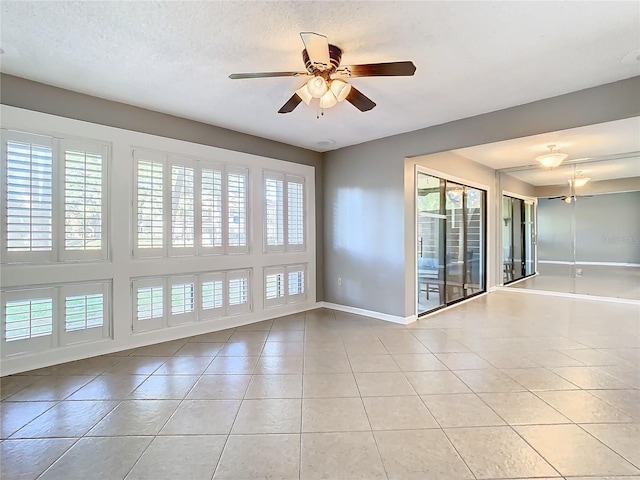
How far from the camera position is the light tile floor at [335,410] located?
5.65 feet

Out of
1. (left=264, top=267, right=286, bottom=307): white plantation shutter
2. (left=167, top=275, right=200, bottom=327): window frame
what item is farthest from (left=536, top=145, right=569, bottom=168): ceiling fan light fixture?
(left=167, top=275, right=200, bottom=327): window frame

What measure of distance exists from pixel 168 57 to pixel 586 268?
1083cm

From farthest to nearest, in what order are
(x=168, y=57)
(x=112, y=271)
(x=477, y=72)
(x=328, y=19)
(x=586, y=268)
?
(x=586, y=268) → (x=112, y=271) → (x=477, y=72) → (x=168, y=57) → (x=328, y=19)

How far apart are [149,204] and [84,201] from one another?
60cm

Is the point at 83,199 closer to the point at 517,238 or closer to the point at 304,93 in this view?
the point at 304,93

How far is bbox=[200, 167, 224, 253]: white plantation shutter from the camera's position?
4.03 meters

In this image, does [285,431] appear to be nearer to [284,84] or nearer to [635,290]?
[284,84]

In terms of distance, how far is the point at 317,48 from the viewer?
194 cm

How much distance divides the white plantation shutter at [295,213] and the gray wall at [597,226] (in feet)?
23.3

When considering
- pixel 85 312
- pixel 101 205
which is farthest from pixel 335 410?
pixel 101 205

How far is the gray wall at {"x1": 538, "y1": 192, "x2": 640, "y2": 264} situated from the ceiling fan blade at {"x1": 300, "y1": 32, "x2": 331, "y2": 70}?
8428 mm

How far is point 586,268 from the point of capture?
8.62 meters

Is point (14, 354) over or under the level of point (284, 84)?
under

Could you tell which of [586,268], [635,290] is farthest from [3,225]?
[586,268]
